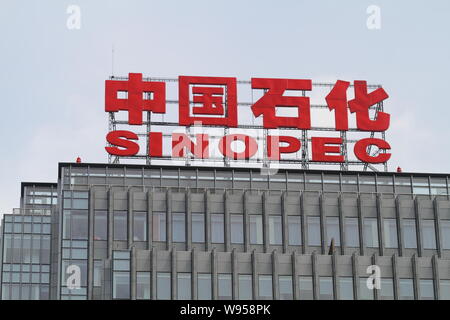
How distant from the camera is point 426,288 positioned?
314ft

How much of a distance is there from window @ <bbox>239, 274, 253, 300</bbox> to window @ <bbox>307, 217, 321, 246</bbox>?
10.6 m

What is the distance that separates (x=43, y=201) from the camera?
4941 inches

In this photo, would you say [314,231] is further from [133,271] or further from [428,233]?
[133,271]

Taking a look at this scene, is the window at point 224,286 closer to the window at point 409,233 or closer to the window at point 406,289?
the window at point 406,289

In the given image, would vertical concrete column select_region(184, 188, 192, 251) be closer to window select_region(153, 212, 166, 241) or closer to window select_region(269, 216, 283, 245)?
window select_region(153, 212, 166, 241)

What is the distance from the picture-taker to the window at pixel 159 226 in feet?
327

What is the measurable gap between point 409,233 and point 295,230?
1144 centimetres

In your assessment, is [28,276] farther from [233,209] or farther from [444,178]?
[444,178]

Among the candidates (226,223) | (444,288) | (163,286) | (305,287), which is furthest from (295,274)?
(444,288)

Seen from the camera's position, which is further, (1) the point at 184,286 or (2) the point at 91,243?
(2) the point at 91,243

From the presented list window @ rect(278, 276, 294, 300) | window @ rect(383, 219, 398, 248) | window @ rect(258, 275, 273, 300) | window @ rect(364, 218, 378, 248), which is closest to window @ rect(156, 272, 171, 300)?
window @ rect(258, 275, 273, 300)

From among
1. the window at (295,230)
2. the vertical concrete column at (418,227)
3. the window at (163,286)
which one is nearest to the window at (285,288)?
the window at (295,230)
